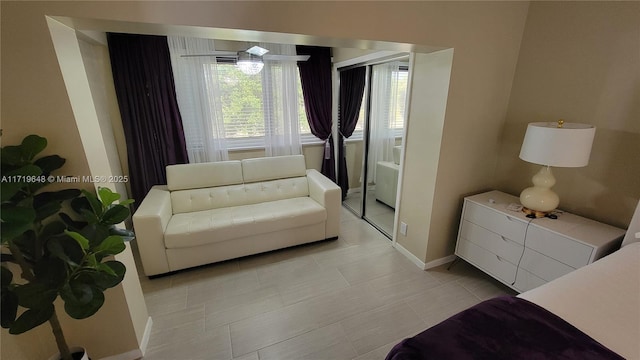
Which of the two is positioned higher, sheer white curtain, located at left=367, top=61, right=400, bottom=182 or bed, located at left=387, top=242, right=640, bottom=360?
sheer white curtain, located at left=367, top=61, right=400, bottom=182

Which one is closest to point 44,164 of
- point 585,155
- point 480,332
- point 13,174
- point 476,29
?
point 13,174

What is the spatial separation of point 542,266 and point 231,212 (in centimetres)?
266

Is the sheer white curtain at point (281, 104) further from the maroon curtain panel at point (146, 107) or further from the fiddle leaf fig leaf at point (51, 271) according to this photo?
the fiddle leaf fig leaf at point (51, 271)

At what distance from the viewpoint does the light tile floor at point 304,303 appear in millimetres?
1755

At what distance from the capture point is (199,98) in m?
3.15

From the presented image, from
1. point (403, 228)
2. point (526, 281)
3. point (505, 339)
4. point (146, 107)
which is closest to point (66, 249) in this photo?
point (505, 339)

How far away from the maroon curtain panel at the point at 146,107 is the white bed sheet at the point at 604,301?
3.49m

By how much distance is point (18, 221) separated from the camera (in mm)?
933

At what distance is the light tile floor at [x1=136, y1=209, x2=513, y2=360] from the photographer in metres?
1.75

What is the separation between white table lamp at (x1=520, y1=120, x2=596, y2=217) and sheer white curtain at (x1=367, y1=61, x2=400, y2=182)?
1.77 meters

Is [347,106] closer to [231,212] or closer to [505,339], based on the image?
[231,212]

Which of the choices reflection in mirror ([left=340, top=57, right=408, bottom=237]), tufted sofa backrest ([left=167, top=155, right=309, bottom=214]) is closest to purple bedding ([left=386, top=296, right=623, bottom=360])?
reflection in mirror ([left=340, top=57, right=408, bottom=237])

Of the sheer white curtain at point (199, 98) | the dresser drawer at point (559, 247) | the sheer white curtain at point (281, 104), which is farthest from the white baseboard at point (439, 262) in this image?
the sheer white curtain at point (199, 98)

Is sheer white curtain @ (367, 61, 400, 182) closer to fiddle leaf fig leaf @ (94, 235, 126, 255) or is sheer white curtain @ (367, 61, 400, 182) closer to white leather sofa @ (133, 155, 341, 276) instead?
white leather sofa @ (133, 155, 341, 276)
